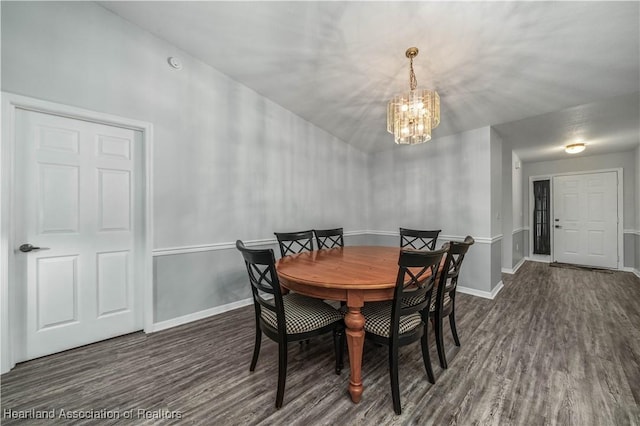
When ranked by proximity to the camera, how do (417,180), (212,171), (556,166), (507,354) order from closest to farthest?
1. (507,354)
2. (212,171)
3. (417,180)
4. (556,166)

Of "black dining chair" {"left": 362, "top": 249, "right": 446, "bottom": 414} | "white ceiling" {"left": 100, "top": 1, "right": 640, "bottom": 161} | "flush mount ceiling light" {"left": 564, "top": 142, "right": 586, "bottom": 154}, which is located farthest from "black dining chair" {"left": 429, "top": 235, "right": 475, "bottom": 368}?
"flush mount ceiling light" {"left": 564, "top": 142, "right": 586, "bottom": 154}

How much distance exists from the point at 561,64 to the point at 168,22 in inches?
142

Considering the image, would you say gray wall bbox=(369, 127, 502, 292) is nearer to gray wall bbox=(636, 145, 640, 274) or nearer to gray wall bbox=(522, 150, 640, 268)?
gray wall bbox=(636, 145, 640, 274)

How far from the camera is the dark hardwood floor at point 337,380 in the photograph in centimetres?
145

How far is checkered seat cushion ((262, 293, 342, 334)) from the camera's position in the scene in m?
1.57

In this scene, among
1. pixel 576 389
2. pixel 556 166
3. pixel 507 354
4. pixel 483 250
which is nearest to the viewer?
pixel 576 389

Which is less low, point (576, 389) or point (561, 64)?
point (561, 64)

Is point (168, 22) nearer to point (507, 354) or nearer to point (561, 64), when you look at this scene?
point (561, 64)

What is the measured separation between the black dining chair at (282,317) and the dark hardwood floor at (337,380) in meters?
0.23

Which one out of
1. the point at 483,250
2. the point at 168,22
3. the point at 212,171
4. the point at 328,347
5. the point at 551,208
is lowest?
the point at 328,347

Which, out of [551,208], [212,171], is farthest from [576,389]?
[551,208]

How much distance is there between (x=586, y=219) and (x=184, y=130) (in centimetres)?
755

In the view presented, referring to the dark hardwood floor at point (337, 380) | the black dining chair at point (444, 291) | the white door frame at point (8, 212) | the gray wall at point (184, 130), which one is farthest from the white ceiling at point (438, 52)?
the dark hardwood floor at point (337, 380)

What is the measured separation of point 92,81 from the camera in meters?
2.17
